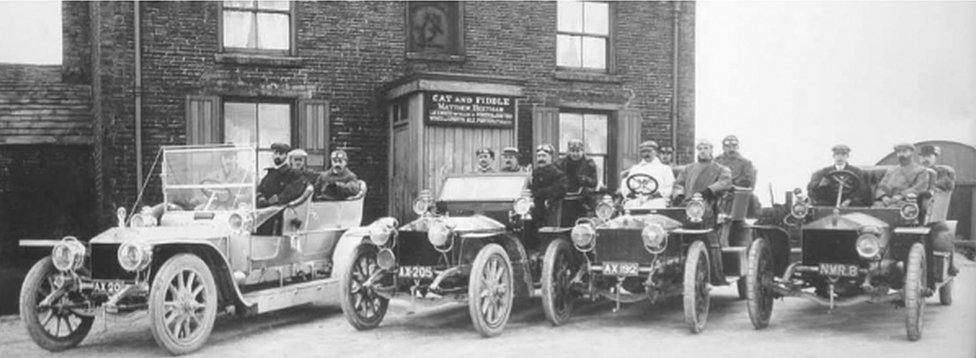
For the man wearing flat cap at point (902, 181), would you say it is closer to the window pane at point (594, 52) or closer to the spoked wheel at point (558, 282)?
the spoked wheel at point (558, 282)

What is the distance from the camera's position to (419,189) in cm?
973

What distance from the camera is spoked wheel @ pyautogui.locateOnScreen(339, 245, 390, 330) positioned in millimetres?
6379

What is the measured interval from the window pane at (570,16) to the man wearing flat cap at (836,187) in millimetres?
5323

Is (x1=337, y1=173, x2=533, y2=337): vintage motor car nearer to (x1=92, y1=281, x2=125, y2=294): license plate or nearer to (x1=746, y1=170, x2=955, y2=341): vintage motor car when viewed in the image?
(x1=92, y1=281, x2=125, y2=294): license plate

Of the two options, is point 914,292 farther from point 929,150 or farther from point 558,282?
point 558,282

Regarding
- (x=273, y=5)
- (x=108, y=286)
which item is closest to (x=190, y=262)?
(x=108, y=286)

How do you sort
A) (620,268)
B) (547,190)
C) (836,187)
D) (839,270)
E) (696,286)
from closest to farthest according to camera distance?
(839,270)
(696,286)
(620,268)
(836,187)
(547,190)

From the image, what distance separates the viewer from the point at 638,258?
21.4 feet

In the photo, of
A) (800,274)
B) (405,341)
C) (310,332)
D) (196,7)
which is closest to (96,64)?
(196,7)

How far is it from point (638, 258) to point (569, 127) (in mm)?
5184

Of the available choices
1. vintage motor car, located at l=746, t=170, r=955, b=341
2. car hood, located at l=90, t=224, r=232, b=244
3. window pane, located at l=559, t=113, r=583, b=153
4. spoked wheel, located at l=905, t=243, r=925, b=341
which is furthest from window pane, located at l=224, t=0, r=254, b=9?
spoked wheel, located at l=905, t=243, r=925, b=341

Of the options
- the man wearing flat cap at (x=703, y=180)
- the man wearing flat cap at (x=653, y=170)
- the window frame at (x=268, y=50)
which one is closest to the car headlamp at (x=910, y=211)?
the man wearing flat cap at (x=703, y=180)

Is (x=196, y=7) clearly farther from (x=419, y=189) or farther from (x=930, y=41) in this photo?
(x=930, y=41)

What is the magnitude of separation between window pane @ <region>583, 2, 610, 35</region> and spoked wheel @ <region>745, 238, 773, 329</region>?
585 cm
